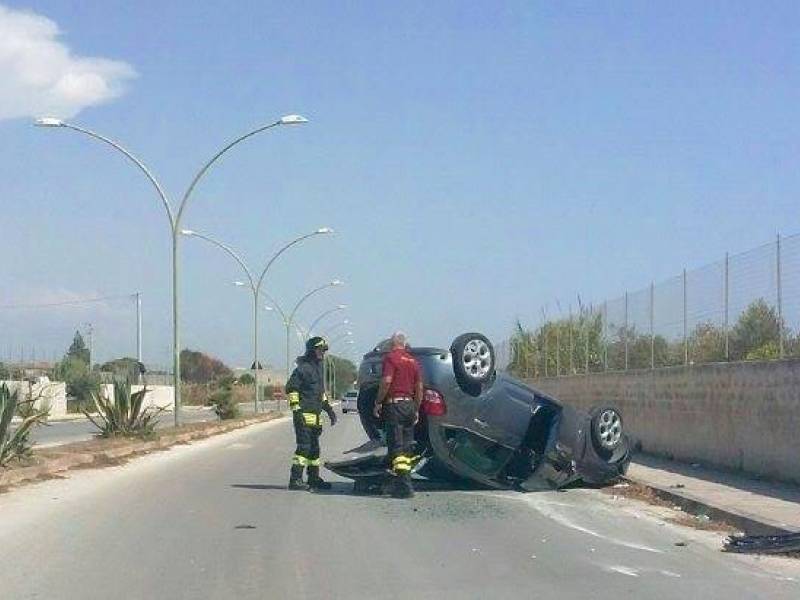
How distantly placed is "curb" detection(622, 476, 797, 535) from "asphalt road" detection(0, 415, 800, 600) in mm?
485

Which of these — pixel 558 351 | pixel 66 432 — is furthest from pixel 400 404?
pixel 66 432

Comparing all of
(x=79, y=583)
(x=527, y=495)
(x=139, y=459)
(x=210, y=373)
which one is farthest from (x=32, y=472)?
(x=210, y=373)

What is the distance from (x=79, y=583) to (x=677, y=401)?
48.3 ft

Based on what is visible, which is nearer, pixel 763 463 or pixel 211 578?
pixel 211 578

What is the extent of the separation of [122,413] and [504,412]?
1378 cm

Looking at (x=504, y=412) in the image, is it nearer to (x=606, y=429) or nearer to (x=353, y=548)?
(x=606, y=429)

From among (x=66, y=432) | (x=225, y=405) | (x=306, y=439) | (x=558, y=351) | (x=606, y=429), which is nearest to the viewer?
(x=306, y=439)

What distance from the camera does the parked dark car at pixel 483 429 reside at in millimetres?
15375

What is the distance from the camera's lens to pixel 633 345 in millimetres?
27031

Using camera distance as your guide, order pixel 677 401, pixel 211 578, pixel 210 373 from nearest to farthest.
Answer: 1. pixel 211 578
2. pixel 677 401
3. pixel 210 373

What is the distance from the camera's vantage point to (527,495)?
1608 centimetres

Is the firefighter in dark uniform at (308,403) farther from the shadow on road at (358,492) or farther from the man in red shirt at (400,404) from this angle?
the man in red shirt at (400,404)

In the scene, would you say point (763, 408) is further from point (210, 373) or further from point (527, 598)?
point (210, 373)

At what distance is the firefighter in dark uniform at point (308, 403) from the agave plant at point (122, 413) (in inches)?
465
